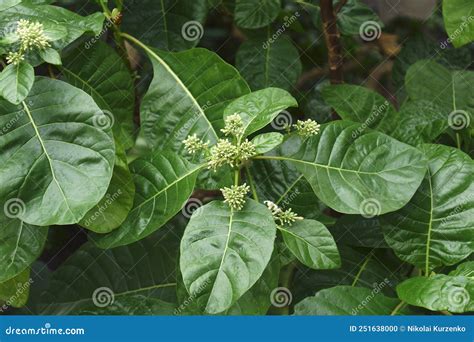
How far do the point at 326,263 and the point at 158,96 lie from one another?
1.62 feet

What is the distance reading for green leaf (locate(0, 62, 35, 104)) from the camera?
124 centimetres

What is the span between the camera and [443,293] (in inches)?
50.9

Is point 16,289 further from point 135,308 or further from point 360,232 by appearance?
point 360,232

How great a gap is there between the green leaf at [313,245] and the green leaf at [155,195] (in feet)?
0.65

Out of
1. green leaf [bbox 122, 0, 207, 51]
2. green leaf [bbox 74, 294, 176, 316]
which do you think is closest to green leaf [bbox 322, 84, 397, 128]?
green leaf [bbox 122, 0, 207, 51]

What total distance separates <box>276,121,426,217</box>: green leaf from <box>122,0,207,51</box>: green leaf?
452mm

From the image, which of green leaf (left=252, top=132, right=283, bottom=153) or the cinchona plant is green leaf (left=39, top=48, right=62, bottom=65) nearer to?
the cinchona plant

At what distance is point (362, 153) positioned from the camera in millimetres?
1381

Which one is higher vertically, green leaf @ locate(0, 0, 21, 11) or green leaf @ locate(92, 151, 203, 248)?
green leaf @ locate(0, 0, 21, 11)

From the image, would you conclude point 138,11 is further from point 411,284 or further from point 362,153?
point 411,284

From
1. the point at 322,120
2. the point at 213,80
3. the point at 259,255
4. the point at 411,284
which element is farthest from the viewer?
the point at 322,120

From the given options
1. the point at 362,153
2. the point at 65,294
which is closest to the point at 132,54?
the point at 65,294

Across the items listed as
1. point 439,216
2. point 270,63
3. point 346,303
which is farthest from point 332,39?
point 346,303

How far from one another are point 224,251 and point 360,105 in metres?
0.56
